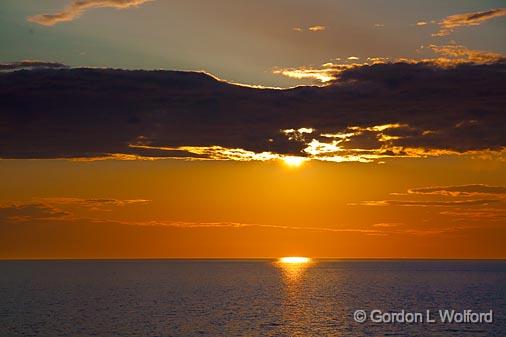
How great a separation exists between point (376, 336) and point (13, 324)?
63.1 m

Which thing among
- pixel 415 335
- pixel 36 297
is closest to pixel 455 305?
pixel 415 335

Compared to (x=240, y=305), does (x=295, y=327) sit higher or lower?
lower

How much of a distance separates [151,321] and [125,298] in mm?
65662

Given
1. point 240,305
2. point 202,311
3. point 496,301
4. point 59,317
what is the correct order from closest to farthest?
point 59,317
point 202,311
point 240,305
point 496,301

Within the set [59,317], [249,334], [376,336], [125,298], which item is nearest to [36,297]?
[125,298]

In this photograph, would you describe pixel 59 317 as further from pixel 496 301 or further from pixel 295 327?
pixel 496 301

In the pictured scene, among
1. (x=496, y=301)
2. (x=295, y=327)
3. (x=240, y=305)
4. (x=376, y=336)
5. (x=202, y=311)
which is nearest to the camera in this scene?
(x=376, y=336)

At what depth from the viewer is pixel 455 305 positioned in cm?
17000

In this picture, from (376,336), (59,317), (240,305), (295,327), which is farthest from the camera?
(240,305)

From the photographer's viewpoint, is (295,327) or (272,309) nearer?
(295,327)

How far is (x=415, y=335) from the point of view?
108875 millimetres

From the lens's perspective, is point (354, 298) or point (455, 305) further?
point (354, 298)

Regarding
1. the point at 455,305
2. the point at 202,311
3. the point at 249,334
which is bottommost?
the point at 249,334

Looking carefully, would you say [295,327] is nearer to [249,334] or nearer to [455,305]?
[249,334]
